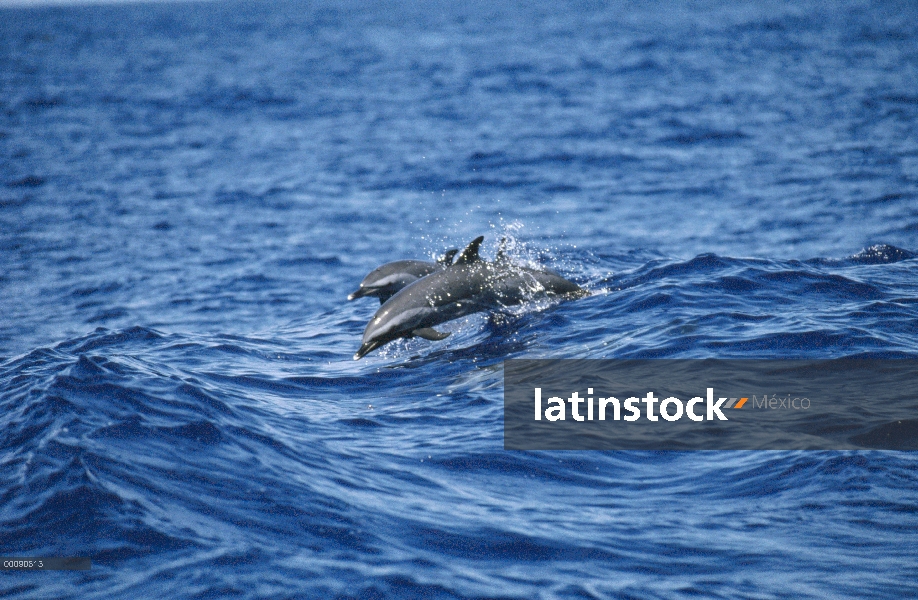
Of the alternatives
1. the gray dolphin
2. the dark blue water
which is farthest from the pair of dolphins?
the dark blue water

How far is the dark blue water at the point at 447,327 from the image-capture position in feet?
25.7

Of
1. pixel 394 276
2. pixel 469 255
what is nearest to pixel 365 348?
pixel 394 276

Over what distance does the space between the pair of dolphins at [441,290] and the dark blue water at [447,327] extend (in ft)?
1.58

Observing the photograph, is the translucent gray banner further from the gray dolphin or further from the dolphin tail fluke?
the gray dolphin

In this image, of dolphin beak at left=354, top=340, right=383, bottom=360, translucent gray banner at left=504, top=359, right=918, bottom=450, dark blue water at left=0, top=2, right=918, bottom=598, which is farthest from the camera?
dolphin beak at left=354, top=340, right=383, bottom=360

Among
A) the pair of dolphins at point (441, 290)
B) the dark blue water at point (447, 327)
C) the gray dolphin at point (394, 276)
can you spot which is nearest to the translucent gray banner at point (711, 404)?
the dark blue water at point (447, 327)

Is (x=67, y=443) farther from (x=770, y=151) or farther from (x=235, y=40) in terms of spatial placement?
(x=235, y=40)

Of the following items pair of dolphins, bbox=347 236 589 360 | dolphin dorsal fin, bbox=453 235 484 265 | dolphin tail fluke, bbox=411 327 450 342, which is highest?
dolphin dorsal fin, bbox=453 235 484 265

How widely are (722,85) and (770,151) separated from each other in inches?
529

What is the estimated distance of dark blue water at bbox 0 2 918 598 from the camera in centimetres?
782

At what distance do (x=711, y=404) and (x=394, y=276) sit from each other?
5442 mm

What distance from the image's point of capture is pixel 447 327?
1493 centimetres

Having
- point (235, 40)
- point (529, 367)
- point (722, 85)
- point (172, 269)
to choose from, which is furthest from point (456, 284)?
point (235, 40)

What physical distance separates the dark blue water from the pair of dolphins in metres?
0.48
